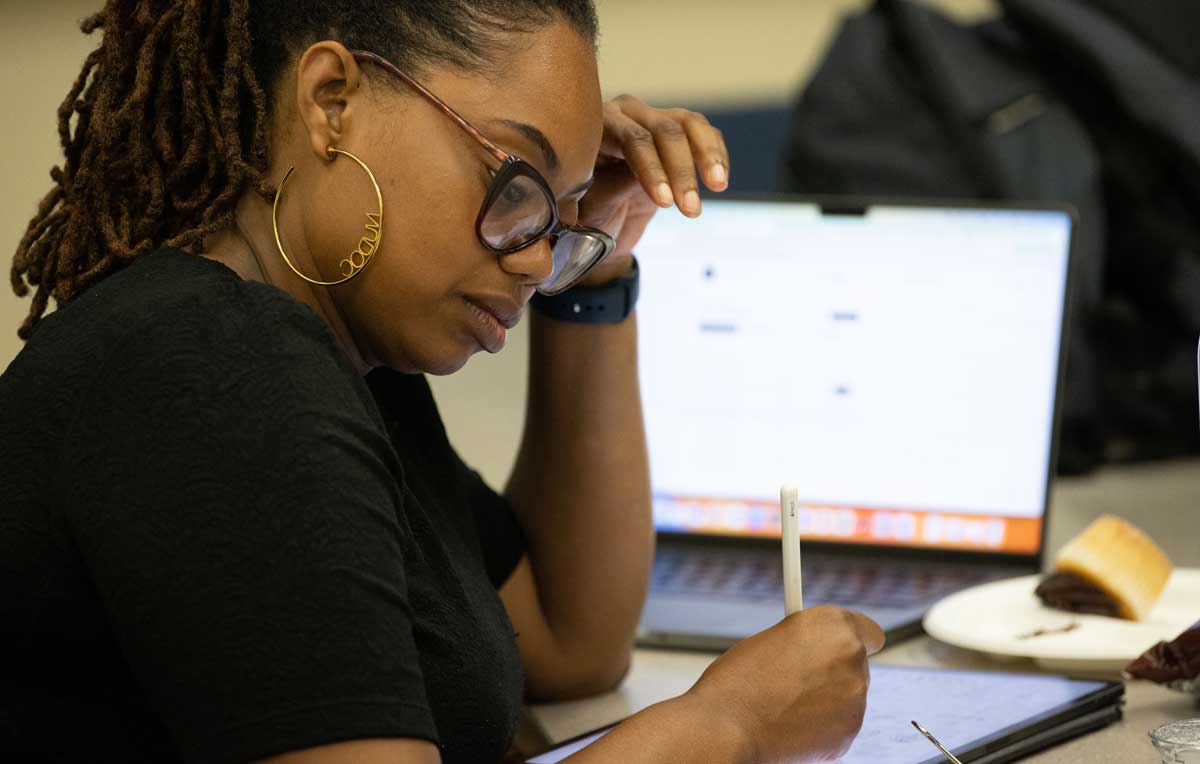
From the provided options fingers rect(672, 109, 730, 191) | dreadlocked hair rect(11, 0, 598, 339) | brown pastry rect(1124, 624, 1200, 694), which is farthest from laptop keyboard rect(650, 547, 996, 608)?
dreadlocked hair rect(11, 0, 598, 339)

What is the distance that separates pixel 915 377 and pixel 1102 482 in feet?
1.46

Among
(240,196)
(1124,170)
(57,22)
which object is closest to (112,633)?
(240,196)

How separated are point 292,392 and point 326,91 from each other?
203 millimetres

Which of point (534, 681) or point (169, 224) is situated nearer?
point (169, 224)

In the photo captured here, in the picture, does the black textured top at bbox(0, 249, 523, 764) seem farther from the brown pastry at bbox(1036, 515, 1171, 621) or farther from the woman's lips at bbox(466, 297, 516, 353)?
the brown pastry at bbox(1036, 515, 1171, 621)

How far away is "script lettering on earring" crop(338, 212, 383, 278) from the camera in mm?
789

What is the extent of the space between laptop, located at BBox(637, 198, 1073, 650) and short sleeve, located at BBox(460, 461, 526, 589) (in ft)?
0.57

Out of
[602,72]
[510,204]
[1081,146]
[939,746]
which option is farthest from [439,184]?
[1081,146]

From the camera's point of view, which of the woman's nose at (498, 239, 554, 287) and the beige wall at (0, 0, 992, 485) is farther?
the beige wall at (0, 0, 992, 485)

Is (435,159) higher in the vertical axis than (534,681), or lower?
higher

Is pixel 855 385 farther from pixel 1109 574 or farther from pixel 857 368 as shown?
pixel 1109 574

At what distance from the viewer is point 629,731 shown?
0.77 meters

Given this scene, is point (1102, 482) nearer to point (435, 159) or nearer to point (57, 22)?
point (435, 159)

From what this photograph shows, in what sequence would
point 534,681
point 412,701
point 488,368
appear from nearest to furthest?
1. point 412,701
2. point 534,681
3. point 488,368
